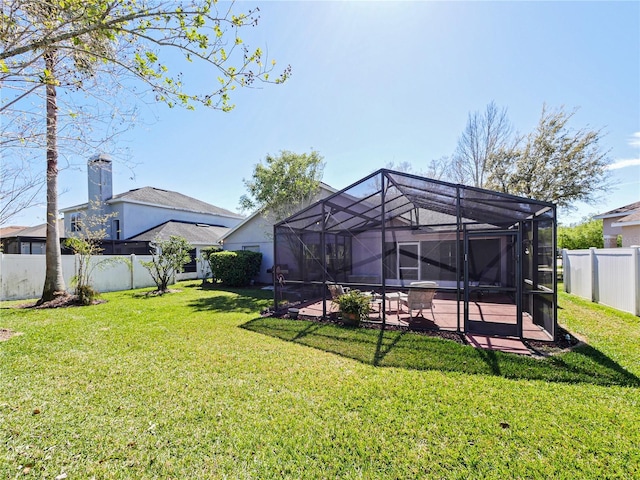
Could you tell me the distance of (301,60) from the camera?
5.65m

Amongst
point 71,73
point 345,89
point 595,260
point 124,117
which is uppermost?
point 345,89

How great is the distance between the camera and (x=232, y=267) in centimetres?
1473

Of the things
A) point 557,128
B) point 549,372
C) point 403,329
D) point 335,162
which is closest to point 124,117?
point 403,329

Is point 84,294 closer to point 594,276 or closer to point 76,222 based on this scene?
point 76,222

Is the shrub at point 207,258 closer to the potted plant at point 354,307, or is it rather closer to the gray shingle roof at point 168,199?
the gray shingle roof at point 168,199

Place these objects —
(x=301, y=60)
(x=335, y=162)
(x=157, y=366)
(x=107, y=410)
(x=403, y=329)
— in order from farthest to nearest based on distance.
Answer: (x=335, y=162), (x=403, y=329), (x=301, y=60), (x=157, y=366), (x=107, y=410)

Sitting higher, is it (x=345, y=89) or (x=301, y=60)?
(x=345, y=89)

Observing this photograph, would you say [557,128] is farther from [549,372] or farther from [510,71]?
[549,372]

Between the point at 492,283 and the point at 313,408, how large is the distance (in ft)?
23.2

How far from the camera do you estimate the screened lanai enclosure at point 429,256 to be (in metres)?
6.02

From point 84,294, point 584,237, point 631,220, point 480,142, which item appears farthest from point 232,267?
point 584,237

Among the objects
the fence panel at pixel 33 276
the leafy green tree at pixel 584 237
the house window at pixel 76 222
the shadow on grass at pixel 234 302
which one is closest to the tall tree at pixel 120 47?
the shadow on grass at pixel 234 302

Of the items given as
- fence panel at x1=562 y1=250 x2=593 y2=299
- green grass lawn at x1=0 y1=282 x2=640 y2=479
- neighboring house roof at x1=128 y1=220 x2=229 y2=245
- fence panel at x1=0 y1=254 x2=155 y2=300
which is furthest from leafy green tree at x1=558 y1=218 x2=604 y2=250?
fence panel at x1=0 y1=254 x2=155 y2=300

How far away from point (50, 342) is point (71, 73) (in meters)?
5.34
